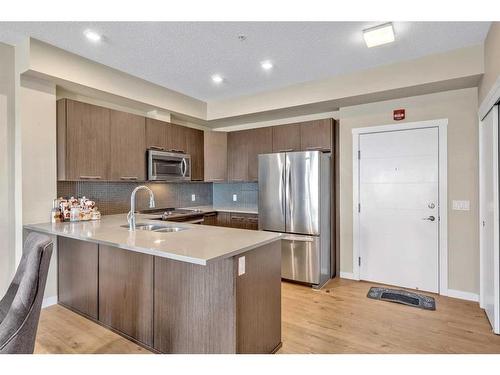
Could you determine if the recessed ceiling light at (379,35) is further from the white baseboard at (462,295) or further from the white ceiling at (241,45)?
the white baseboard at (462,295)

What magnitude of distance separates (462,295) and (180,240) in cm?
317

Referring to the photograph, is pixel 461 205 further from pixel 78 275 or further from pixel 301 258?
pixel 78 275

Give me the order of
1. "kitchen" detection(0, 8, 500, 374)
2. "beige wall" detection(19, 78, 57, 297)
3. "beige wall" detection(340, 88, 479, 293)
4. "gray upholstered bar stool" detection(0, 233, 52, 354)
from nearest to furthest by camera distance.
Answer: "gray upholstered bar stool" detection(0, 233, 52, 354), "kitchen" detection(0, 8, 500, 374), "beige wall" detection(19, 78, 57, 297), "beige wall" detection(340, 88, 479, 293)

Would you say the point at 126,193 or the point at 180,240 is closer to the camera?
the point at 180,240

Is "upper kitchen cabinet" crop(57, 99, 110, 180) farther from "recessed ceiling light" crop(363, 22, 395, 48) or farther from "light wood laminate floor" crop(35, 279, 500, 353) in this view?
"recessed ceiling light" crop(363, 22, 395, 48)

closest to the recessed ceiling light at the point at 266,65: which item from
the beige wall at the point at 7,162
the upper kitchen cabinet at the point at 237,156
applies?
the upper kitchen cabinet at the point at 237,156

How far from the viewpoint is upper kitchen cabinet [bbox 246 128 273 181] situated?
4266 mm

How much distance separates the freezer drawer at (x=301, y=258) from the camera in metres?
3.50

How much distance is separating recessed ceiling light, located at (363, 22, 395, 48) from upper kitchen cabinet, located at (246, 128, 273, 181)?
1.92 metres

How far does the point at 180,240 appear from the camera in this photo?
6.77ft

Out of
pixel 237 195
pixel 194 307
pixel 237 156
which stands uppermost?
pixel 237 156

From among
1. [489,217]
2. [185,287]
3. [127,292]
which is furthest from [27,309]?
[489,217]

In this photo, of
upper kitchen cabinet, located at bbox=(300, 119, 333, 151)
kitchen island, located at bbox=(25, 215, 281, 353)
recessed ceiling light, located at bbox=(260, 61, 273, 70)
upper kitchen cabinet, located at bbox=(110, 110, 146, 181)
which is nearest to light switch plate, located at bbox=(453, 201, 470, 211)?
upper kitchen cabinet, located at bbox=(300, 119, 333, 151)

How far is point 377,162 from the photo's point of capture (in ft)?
12.0
